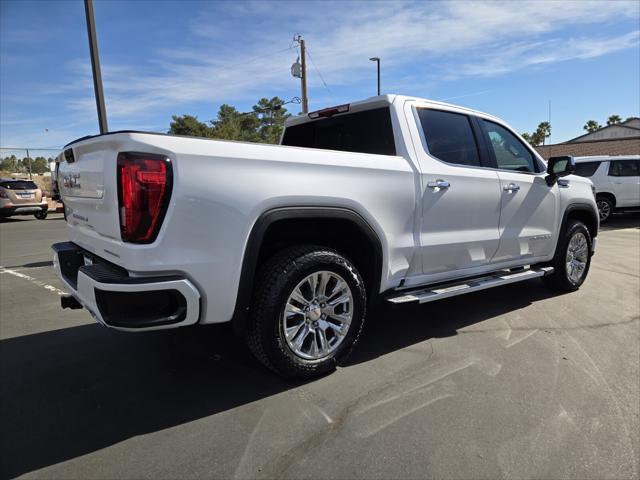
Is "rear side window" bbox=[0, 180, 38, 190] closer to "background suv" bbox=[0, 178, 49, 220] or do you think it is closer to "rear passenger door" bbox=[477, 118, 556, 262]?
"background suv" bbox=[0, 178, 49, 220]

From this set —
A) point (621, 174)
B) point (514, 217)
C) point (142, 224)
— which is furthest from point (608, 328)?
point (621, 174)

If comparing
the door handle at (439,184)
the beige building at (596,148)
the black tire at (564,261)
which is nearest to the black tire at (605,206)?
the black tire at (564,261)

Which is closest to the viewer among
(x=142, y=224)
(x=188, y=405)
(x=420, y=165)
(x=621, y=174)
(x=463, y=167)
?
(x=142, y=224)

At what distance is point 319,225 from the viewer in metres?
3.18

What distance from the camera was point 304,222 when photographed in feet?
10.1

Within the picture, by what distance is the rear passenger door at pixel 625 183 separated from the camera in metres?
13.2

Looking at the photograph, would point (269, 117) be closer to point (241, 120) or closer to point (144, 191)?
point (241, 120)

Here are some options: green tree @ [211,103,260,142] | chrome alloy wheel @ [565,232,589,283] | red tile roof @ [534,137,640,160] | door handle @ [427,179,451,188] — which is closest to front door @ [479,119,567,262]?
chrome alloy wheel @ [565,232,589,283]

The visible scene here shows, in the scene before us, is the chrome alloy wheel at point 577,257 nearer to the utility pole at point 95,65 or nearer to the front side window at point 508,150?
the front side window at point 508,150

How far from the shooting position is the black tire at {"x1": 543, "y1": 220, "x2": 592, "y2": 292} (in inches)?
203

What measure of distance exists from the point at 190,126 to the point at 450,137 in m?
39.6

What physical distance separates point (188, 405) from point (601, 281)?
5601 mm

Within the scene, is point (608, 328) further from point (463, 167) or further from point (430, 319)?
point (463, 167)

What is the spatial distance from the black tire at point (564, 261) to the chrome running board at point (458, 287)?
1.64 ft
